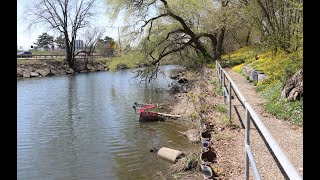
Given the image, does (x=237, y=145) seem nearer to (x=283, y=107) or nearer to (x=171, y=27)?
(x=283, y=107)

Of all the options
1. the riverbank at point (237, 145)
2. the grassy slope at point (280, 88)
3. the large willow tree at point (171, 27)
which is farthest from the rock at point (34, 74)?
the riverbank at point (237, 145)

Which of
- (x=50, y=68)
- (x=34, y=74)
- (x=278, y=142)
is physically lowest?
(x=278, y=142)

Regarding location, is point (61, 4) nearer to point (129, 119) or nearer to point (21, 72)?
point (21, 72)

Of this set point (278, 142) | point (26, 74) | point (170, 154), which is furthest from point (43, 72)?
point (278, 142)

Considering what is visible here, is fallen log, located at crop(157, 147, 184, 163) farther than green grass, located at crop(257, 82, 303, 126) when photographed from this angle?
Yes

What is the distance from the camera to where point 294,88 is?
9523 millimetres

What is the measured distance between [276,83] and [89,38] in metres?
51.7

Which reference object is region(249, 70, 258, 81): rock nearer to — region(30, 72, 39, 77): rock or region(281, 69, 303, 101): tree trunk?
region(281, 69, 303, 101): tree trunk

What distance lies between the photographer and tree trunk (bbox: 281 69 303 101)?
9.18 metres

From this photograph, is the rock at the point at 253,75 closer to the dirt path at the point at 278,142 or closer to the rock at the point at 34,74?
the dirt path at the point at 278,142

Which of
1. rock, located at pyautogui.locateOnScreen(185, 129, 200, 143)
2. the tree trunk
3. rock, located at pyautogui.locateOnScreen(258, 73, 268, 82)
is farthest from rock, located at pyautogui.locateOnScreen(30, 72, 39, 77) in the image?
the tree trunk

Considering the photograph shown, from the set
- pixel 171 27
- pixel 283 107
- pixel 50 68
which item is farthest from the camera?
pixel 50 68

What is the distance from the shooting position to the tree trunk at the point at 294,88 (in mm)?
9183

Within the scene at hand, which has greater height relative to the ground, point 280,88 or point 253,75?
point 253,75
